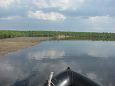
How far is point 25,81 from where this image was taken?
62.8ft

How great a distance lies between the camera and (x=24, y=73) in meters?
22.6

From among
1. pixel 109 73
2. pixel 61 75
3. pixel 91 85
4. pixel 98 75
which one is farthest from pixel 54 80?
pixel 109 73

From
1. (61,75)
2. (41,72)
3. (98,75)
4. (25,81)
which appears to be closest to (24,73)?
(41,72)

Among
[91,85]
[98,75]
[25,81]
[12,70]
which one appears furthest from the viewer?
[12,70]

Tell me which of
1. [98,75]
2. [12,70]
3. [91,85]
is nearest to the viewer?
[91,85]

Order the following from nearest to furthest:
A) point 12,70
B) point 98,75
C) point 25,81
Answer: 1. point 25,81
2. point 98,75
3. point 12,70

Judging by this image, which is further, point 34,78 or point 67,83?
point 34,78

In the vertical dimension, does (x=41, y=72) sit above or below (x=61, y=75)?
below

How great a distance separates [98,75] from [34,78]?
17.9ft

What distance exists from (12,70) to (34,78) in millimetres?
4675

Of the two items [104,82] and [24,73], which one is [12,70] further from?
[104,82]

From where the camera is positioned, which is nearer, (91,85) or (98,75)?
(91,85)

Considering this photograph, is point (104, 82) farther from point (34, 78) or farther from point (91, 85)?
point (91, 85)

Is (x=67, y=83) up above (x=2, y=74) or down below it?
above
